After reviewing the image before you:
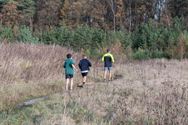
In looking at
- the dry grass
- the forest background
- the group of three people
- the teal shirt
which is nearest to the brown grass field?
the dry grass

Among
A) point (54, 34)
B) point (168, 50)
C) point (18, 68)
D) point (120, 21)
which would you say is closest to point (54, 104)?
point (18, 68)

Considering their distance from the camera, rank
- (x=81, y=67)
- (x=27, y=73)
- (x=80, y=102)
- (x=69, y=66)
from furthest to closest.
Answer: (x=27, y=73), (x=81, y=67), (x=69, y=66), (x=80, y=102)

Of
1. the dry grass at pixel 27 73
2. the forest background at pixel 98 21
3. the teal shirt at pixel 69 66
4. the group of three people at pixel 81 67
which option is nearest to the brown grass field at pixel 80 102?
the dry grass at pixel 27 73

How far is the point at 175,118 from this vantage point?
34.8ft

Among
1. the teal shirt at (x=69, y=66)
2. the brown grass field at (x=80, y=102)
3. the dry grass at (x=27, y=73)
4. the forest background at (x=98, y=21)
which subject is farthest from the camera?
the forest background at (x=98, y=21)

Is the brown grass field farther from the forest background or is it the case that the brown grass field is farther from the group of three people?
the forest background

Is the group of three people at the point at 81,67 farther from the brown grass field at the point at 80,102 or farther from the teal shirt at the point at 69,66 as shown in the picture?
the brown grass field at the point at 80,102

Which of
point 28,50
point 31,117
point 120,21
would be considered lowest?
point 31,117

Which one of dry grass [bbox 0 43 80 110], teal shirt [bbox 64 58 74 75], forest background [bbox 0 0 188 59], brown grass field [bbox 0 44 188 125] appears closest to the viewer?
brown grass field [bbox 0 44 188 125]

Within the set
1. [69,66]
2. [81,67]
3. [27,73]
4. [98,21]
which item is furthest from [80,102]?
[98,21]

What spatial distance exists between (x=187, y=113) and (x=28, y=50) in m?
18.0

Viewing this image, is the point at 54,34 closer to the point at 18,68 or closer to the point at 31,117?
the point at 18,68

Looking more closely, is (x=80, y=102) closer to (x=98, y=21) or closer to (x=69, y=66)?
(x=69, y=66)

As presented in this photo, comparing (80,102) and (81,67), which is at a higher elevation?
(81,67)
